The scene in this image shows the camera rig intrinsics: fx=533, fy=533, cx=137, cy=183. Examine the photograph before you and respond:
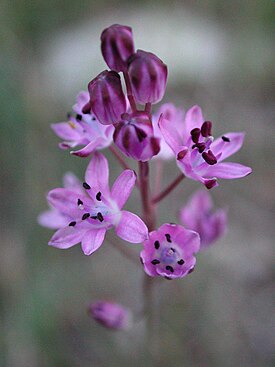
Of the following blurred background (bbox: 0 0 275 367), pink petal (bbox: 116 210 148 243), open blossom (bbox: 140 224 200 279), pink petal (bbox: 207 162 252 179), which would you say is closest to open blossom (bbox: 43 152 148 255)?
pink petal (bbox: 116 210 148 243)

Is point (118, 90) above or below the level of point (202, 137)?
above

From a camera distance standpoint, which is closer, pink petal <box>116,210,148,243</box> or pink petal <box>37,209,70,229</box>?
pink petal <box>116,210,148,243</box>

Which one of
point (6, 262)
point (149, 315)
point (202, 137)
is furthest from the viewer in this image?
point (6, 262)

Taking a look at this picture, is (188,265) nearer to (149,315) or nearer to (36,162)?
(149,315)

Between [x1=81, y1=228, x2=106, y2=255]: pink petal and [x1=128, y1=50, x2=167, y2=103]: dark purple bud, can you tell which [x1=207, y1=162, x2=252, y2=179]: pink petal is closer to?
[x1=128, y1=50, x2=167, y2=103]: dark purple bud

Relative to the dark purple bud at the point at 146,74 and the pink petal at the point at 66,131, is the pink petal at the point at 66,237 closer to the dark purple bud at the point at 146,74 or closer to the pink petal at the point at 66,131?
the pink petal at the point at 66,131

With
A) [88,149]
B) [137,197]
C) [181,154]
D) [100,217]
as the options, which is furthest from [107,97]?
[137,197]

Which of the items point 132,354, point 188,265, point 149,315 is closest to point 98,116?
point 188,265
